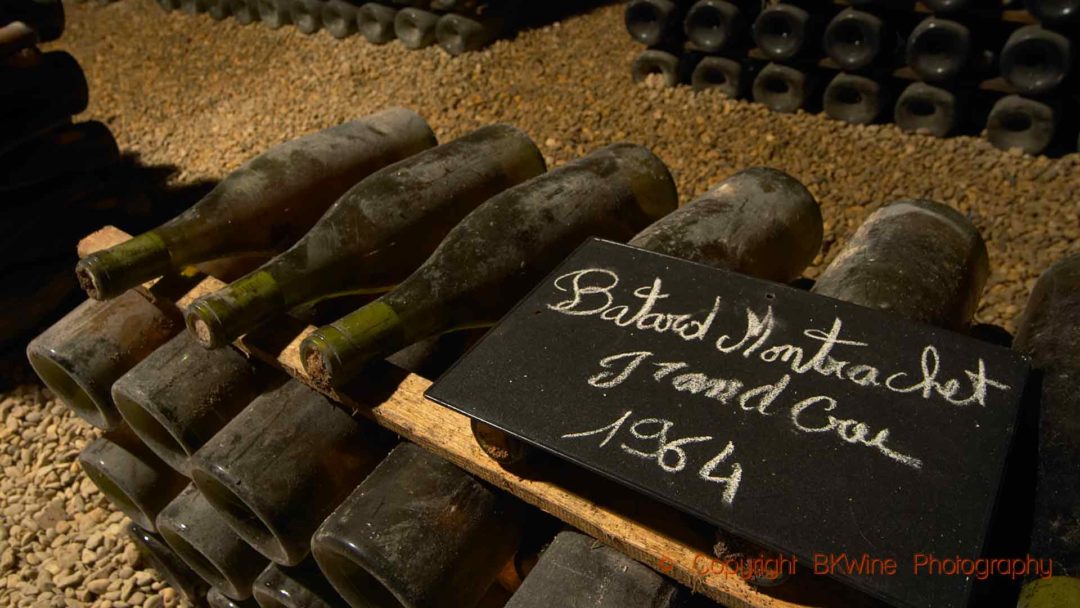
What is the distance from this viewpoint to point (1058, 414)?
37.2 inches

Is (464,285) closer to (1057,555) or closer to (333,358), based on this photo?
(333,358)

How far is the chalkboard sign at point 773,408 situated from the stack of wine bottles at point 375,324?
123mm

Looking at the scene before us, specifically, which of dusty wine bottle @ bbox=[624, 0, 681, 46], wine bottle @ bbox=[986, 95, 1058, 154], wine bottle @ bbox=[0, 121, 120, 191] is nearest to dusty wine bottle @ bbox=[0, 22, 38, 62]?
wine bottle @ bbox=[0, 121, 120, 191]

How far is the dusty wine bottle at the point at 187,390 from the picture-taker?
1.39 m

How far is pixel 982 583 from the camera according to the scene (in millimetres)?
847

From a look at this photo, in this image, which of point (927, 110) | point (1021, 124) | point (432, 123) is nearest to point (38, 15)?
point (432, 123)

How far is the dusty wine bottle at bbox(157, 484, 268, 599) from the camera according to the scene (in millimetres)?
1510

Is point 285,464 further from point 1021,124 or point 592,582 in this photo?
point 1021,124

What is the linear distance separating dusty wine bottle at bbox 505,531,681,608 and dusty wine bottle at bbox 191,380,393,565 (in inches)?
16.6

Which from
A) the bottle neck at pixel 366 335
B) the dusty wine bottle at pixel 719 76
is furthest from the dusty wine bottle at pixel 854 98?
the bottle neck at pixel 366 335

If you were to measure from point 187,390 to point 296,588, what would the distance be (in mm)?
425

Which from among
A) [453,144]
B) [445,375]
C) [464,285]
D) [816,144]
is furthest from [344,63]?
[445,375]

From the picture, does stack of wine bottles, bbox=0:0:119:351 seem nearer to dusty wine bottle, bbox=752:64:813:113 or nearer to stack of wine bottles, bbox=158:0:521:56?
stack of wine bottles, bbox=158:0:521:56

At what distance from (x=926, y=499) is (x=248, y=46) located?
4.86 meters
